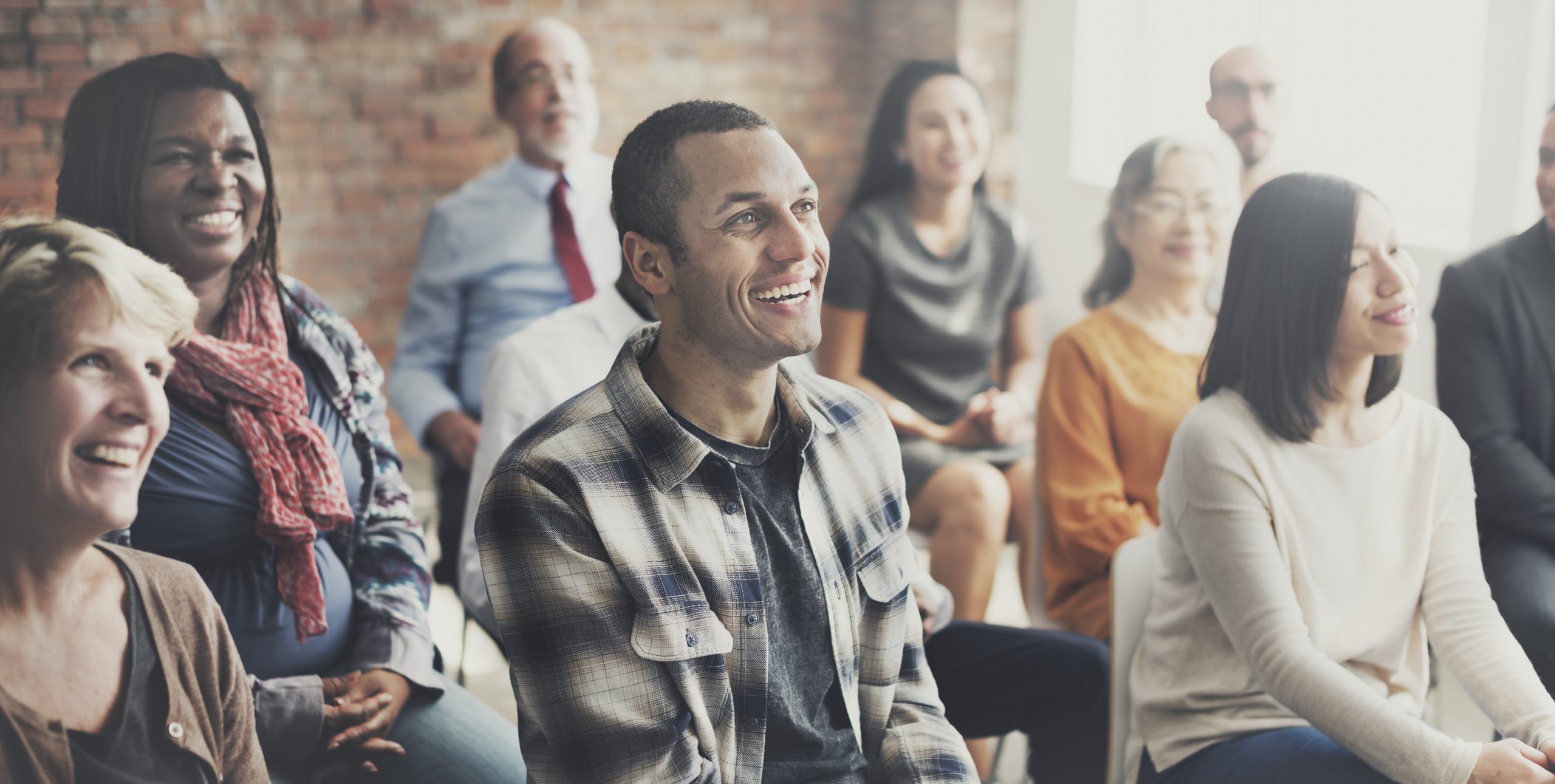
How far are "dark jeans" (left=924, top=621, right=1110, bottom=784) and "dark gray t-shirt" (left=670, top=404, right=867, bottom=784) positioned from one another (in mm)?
487

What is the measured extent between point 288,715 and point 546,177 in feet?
6.08

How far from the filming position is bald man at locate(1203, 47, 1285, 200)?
6.89ft

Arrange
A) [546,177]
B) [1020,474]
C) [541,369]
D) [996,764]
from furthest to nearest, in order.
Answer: [546,177], [1020,474], [996,764], [541,369]

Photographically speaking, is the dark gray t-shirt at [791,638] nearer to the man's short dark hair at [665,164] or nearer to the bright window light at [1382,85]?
the man's short dark hair at [665,164]

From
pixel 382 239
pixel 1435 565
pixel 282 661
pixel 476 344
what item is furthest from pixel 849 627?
pixel 382 239

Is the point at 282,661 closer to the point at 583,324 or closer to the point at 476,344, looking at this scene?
the point at 583,324

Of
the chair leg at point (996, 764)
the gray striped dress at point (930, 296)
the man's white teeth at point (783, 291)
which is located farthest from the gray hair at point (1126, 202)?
the man's white teeth at point (783, 291)

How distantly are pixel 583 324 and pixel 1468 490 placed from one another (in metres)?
1.29

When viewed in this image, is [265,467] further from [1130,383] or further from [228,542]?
[1130,383]

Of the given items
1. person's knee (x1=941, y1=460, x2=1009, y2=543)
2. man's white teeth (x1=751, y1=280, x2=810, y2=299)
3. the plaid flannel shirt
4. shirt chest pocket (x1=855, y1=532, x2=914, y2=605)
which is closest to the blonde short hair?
the plaid flannel shirt

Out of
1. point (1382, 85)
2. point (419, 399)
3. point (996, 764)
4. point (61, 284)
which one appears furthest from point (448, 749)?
point (1382, 85)

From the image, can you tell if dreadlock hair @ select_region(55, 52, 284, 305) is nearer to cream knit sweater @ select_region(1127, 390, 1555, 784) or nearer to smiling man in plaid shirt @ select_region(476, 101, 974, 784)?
smiling man in plaid shirt @ select_region(476, 101, 974, 784)

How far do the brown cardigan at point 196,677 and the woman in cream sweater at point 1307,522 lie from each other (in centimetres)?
111

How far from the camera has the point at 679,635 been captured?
4.27 ft
